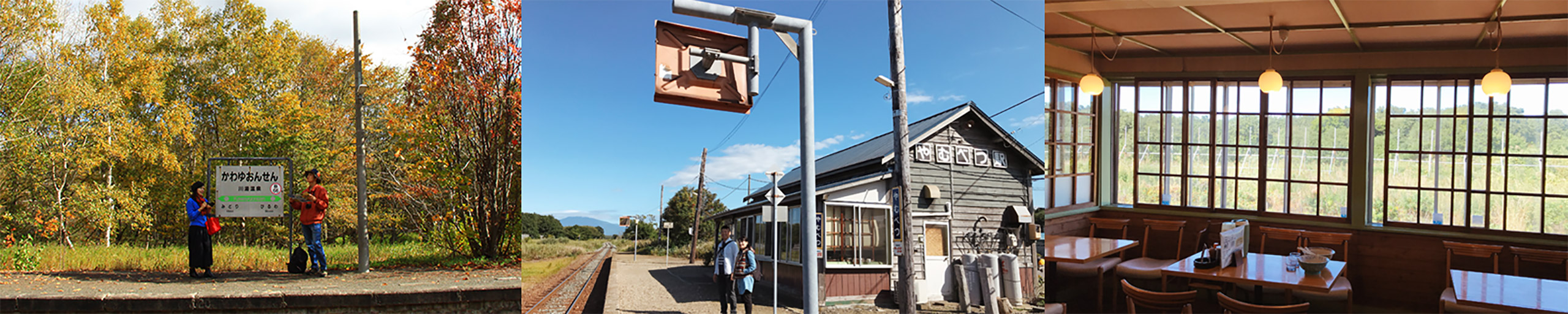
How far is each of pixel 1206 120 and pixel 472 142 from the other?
5.94 metres

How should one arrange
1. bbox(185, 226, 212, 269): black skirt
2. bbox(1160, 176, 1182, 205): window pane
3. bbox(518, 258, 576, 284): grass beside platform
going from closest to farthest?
1. bbox(518, 258, 576, 284): grass beside platform
2. bbox(185, 226, 212, 269): black skirt
3. bbox(1160, 176, 1182, 205): window pane

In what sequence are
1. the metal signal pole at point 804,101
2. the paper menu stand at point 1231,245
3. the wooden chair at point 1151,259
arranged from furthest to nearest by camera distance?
the wooden chair at point 1151,259, the paper menu stand at point 1231,245, the metal signal pole at point 804,101

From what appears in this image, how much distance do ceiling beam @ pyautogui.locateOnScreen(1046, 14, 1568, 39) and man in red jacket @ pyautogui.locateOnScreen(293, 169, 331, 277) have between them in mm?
5707

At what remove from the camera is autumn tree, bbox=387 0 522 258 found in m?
5.79

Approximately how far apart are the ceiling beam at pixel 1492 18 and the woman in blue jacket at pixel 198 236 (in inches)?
363

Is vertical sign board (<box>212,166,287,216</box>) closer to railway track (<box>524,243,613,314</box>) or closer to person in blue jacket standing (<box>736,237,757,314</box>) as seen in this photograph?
railway track (<box>524,243,613,314</box>)

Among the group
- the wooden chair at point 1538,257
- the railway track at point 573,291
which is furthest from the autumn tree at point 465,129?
the wooden chair at point 1538,257

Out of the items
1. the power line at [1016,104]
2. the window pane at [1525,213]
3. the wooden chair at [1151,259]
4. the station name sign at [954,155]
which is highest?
the power line at [1016,104]

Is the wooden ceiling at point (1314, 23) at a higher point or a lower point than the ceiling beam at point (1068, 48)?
higher

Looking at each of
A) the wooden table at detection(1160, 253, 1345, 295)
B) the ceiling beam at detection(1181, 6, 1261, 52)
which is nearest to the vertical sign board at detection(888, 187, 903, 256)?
the wooden table at detection(1160, 253, 1345, 295)

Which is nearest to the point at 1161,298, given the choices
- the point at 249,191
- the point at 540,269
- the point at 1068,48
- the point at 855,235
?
the point at 855,235

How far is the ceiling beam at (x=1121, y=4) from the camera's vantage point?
464 cm

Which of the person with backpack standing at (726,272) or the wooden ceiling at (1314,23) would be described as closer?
the person with backpack standing at (726,272)

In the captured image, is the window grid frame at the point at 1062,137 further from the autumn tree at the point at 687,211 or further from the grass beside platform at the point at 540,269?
the grass beside platform at the point at 540,269
